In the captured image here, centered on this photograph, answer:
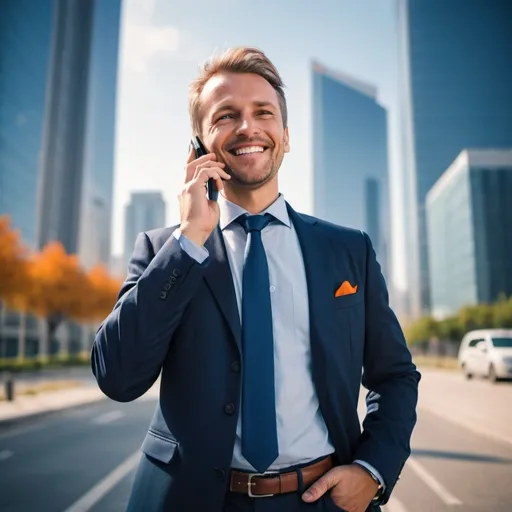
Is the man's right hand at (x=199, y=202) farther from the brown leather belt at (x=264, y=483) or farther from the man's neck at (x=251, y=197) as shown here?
the brown leather belt at (x=264, y=483)

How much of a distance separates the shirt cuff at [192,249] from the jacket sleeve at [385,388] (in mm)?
669

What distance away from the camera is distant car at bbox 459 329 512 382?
668 inches

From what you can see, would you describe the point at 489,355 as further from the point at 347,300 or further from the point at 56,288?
the point at 56,288

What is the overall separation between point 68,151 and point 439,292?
80871mm

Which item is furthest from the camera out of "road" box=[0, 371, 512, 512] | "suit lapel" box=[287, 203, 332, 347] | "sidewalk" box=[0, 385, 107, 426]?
"sidewalk" box=[0, 385, 107, 426]

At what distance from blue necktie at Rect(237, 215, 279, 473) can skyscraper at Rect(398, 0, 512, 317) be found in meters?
129

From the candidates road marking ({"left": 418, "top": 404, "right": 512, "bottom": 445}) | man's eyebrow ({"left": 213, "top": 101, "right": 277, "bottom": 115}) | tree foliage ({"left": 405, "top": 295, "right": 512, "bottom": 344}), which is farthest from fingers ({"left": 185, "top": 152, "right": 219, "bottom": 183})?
tree foliage ({"left": 405, "top": 295, "right": 512, "bottom": 344})

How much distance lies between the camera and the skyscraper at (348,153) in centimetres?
17738

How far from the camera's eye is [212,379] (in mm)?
1573

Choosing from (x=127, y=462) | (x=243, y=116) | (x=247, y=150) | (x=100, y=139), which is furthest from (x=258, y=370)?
(x=100, y=139)

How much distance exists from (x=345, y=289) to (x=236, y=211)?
0.49 meters

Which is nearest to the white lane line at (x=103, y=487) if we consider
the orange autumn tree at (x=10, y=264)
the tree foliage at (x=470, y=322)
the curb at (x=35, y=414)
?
the curb at (x=35, y=414)

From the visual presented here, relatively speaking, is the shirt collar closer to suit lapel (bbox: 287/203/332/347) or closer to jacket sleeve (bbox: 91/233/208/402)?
suit lapel (bbox: 287/203/332/347)

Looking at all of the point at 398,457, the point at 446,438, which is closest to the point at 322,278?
the point at 398,457
